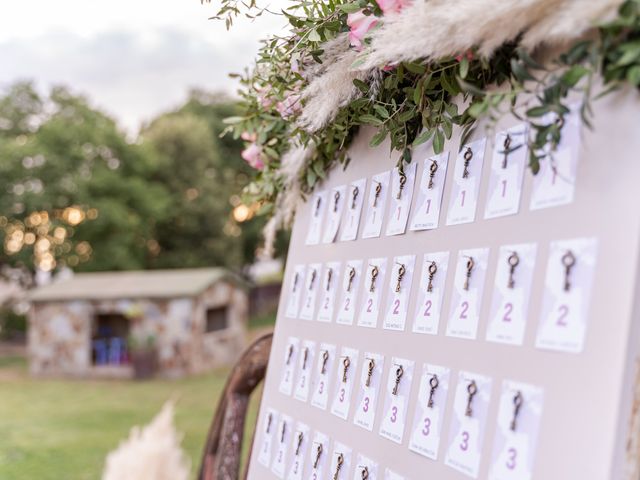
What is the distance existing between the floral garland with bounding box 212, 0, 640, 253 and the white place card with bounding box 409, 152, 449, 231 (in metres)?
0.02

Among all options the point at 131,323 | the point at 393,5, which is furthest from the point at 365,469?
the point at 131,323

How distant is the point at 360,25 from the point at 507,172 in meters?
0.24

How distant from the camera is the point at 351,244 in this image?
37.9 inches

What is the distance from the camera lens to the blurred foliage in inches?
503

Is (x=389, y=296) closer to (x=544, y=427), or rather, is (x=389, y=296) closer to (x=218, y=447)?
(x=544, y=427)

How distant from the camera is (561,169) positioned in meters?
0.61

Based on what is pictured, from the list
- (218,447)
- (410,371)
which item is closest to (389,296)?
(410,371)

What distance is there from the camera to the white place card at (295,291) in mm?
1093

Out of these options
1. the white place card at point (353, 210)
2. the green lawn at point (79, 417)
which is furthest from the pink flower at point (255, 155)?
the green lawn at point (79, 417)

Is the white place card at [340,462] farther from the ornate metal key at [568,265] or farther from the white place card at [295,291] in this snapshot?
the ornate metal key at [568,265]

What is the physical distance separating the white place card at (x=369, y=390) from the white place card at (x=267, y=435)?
0.25 metres

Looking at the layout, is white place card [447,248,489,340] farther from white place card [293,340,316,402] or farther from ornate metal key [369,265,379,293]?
white place card [293,340,316,402]

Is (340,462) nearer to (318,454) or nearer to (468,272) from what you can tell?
(318,454)

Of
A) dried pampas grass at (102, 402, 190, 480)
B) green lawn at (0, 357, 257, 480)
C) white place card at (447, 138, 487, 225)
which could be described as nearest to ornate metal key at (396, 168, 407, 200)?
white place card at (447, 138, 487, 225)
